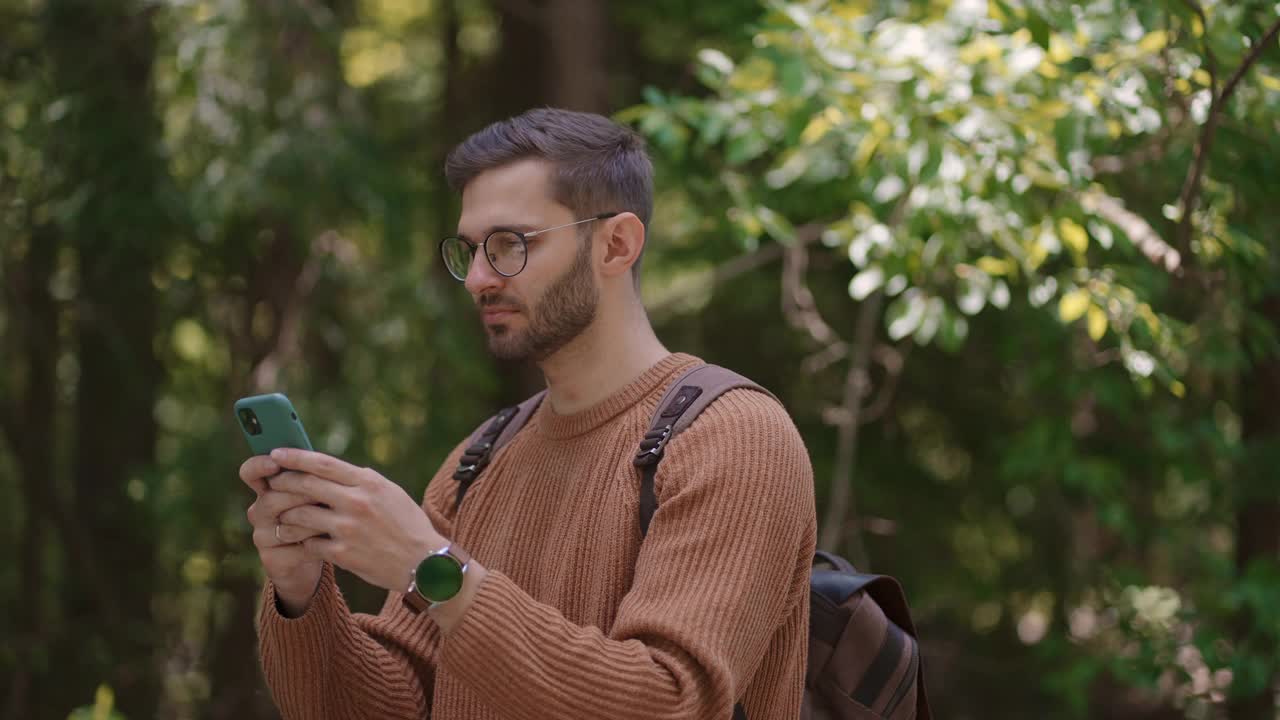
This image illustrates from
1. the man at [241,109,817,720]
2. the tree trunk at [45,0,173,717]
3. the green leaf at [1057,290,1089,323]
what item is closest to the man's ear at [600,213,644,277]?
the man at [241,109,817,720]

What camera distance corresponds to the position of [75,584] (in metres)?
6.84

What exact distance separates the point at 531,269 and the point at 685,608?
634 mm

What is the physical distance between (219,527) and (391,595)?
3584mm

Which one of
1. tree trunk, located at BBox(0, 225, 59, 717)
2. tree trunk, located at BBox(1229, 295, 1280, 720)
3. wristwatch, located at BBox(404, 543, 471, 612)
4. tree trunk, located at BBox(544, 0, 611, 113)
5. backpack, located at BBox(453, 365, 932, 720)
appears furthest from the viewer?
tree trunk, located at BBox(544, 0, 611, 113)

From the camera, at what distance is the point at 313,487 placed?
1.83 m

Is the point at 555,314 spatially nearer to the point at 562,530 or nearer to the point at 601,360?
the point at 601,360

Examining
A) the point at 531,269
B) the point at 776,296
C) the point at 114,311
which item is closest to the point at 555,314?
the point at 531,269

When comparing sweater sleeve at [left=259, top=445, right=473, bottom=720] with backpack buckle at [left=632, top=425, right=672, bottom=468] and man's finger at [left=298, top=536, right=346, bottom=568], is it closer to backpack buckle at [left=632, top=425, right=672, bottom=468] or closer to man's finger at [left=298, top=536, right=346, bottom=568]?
man's finger at [left=298, top=536, right=346, bottom=568]

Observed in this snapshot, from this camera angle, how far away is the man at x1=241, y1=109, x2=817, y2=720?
1782mm

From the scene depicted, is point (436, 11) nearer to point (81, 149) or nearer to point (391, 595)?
point (81, 149)

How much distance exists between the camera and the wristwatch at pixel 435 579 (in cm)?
176

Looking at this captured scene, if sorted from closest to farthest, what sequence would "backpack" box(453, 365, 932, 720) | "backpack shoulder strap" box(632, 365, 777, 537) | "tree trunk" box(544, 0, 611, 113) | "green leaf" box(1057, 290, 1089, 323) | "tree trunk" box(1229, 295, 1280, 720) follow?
"backpack shoulder strap" box(632, 365, 777, 537) → "backpack" box(453, 365, 932, 720) → "green leaf" box(1057, 290, 1089, 323) → "tree trunk" box(1229, 295, 1280, 720) → "tree trunk" box(544, 0, 611, 113)

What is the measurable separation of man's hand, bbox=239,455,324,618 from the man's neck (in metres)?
0.52

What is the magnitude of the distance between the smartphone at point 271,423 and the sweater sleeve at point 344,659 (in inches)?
11.6
